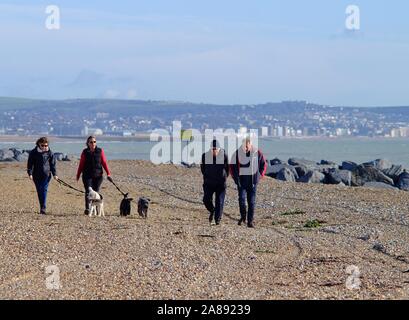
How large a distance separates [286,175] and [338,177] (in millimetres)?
2115

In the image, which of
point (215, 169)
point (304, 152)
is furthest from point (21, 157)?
point (304, 152)

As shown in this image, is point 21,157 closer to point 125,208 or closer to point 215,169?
point 125,208

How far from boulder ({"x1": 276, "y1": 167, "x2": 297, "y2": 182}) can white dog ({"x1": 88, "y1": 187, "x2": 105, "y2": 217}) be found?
18617 mm

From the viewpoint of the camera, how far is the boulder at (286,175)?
36.7 meters

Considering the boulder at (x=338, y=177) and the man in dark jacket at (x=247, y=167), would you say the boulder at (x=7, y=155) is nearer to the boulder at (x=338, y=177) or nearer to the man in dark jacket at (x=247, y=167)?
the boulder at (x=338, y=177)

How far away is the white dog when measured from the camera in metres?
18.1

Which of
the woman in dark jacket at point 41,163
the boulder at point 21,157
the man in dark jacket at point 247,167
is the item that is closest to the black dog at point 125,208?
the woman in dark jacket at point 41,163

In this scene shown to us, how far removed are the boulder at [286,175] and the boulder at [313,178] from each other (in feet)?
1.12

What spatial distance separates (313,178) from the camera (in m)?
36.9

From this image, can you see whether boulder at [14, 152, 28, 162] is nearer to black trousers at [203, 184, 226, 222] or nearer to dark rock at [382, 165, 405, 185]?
dark rock at [382, 165, 405, 185]

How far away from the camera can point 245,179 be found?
17125 millimetres
